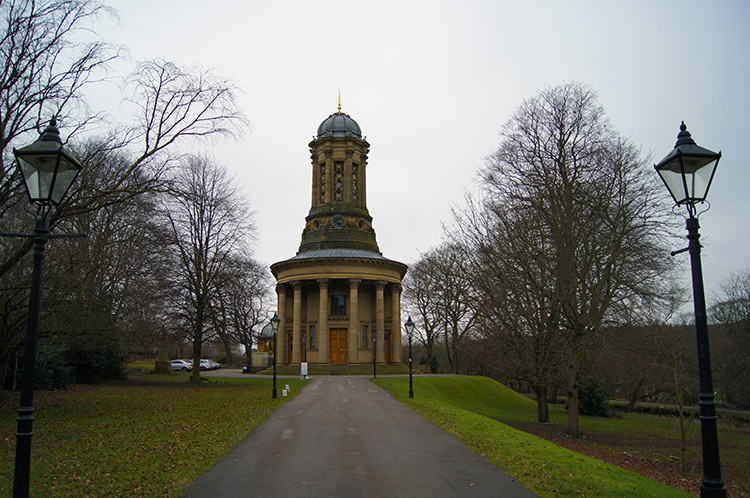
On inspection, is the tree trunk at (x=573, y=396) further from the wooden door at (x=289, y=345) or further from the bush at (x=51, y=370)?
the wooden door at (x=289, y=345)

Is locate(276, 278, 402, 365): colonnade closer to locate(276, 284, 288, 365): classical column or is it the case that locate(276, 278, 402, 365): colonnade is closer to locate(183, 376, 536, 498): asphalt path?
locate(276, 284, 288, 365): classical column

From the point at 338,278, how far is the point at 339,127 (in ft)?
55.3

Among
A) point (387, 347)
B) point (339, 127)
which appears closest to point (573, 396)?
point (387, 347)

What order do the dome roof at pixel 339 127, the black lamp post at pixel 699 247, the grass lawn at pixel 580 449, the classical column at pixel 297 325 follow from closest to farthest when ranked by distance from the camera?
the black lamp post at pixel 699 247, the grass lawn at pixel 580 449, the classical column at pixel 297 325, the dome roof at pixel 339 127

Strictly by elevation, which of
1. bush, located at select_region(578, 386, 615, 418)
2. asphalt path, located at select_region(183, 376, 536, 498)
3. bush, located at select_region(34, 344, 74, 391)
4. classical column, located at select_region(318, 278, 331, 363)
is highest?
classical column, located at select_region(318, 278, 331, 363)

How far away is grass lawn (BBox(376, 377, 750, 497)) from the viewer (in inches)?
385

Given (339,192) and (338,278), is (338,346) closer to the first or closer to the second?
(338,278)

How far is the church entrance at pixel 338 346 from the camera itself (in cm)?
4594

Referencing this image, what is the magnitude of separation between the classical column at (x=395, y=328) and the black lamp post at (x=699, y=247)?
40792mm

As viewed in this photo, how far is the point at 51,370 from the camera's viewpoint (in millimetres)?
25969

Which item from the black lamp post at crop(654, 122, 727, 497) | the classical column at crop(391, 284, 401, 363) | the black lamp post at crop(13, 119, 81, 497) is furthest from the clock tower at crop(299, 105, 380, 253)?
the black lamp post at crop(654, 122, 727, 497)

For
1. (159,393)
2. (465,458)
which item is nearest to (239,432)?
(465,458)

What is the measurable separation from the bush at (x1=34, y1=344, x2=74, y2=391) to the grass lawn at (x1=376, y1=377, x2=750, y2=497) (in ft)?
55.7

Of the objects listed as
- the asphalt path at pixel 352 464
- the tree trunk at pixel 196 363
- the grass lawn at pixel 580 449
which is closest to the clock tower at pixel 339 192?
the tree trunk at pixel 196 363
